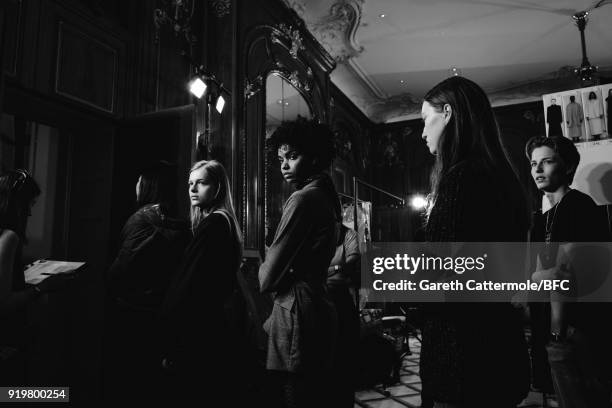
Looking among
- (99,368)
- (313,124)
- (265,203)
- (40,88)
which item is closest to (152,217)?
(313,124)

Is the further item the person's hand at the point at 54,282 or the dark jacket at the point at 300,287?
the person's hand at the point at 54,282

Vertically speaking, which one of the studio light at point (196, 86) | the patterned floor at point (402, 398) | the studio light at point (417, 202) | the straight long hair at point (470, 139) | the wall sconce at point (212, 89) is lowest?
the patterned floor at point (402, 398)

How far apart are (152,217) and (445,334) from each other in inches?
69.0

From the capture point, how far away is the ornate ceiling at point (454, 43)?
19.7 ft

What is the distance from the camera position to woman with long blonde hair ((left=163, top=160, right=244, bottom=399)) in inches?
65.7

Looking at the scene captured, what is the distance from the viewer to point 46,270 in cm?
215

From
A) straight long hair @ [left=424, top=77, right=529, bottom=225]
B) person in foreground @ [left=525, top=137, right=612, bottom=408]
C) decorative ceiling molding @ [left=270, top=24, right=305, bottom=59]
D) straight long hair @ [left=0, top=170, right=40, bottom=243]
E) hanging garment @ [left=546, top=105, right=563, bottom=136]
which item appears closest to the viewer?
straight long hair @ [left=424, top=77, right=529, bottom=225]

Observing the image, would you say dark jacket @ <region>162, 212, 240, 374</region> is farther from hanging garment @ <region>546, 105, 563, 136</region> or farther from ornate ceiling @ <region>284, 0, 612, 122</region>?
ornate ceiling @ <region>284, 0, 612, 122</region>

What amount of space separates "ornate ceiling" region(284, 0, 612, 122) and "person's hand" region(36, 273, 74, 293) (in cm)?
487

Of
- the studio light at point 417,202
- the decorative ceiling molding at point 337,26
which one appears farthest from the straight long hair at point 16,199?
the studio light at point 417,202

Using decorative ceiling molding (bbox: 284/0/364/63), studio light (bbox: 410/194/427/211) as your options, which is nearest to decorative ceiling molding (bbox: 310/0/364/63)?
decorative ceiling molding (bbox: 284/0/364/63)

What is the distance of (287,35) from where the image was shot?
18.5 ft

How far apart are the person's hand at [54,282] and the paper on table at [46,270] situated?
21mm

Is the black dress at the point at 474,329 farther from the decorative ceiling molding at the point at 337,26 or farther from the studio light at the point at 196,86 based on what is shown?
the decorative ceiling molding at the point at 337,26
